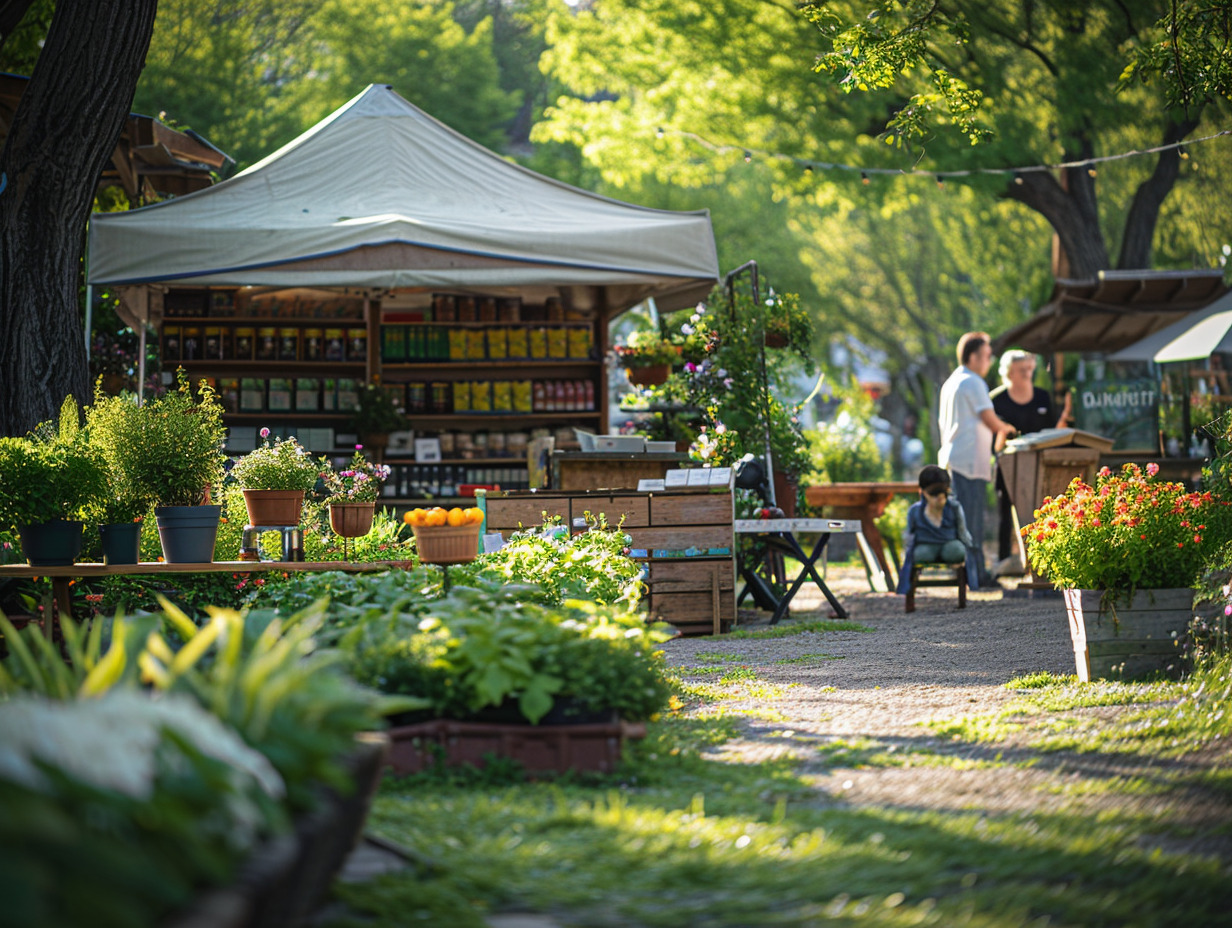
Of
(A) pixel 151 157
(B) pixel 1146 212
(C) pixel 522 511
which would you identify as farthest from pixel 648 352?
(B) pixel 1146 212

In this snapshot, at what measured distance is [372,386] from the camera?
1138cm

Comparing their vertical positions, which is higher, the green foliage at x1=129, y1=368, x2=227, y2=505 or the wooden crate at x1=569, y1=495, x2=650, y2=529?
the green foliage at x1=129, y1=368, x2=227, y2=505

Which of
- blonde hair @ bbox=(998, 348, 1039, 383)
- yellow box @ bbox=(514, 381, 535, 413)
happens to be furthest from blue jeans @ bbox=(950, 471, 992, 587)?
yellow box @ bbox=(514, 381, 535, 413)

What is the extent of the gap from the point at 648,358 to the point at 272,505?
5.66m

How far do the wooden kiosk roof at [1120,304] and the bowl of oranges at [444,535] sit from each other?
434 inches

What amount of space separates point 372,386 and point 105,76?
406cm

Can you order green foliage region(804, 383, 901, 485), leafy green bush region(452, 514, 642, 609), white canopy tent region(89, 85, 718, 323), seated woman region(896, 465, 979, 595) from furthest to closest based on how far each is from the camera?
green foliage region(804, 383, 901, 485)
seated woman region(896, 465, 979, 595)
white canopy tent region(89, 85, 718, 323)
leafy green bush region(452, 514, 642, 609)

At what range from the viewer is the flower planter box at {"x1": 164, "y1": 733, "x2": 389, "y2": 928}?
74.9 inches

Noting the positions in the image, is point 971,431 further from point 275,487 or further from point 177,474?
point 177,474

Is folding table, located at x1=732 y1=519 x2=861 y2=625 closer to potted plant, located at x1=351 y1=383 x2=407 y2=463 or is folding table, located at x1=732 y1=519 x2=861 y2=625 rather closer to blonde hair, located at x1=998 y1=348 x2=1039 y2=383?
blonde hair, located at x1=998 y1=348 x2=1039 y2=383

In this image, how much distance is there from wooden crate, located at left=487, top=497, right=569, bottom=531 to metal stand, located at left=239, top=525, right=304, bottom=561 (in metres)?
2.73

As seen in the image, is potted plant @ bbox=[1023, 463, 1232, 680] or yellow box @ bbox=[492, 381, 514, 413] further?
yellow box @ bbox=[492, 381, 514, 413]

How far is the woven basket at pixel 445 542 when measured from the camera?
473cm

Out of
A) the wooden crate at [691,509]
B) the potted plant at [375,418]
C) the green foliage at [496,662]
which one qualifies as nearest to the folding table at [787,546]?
the wooden crate at [691,509]
